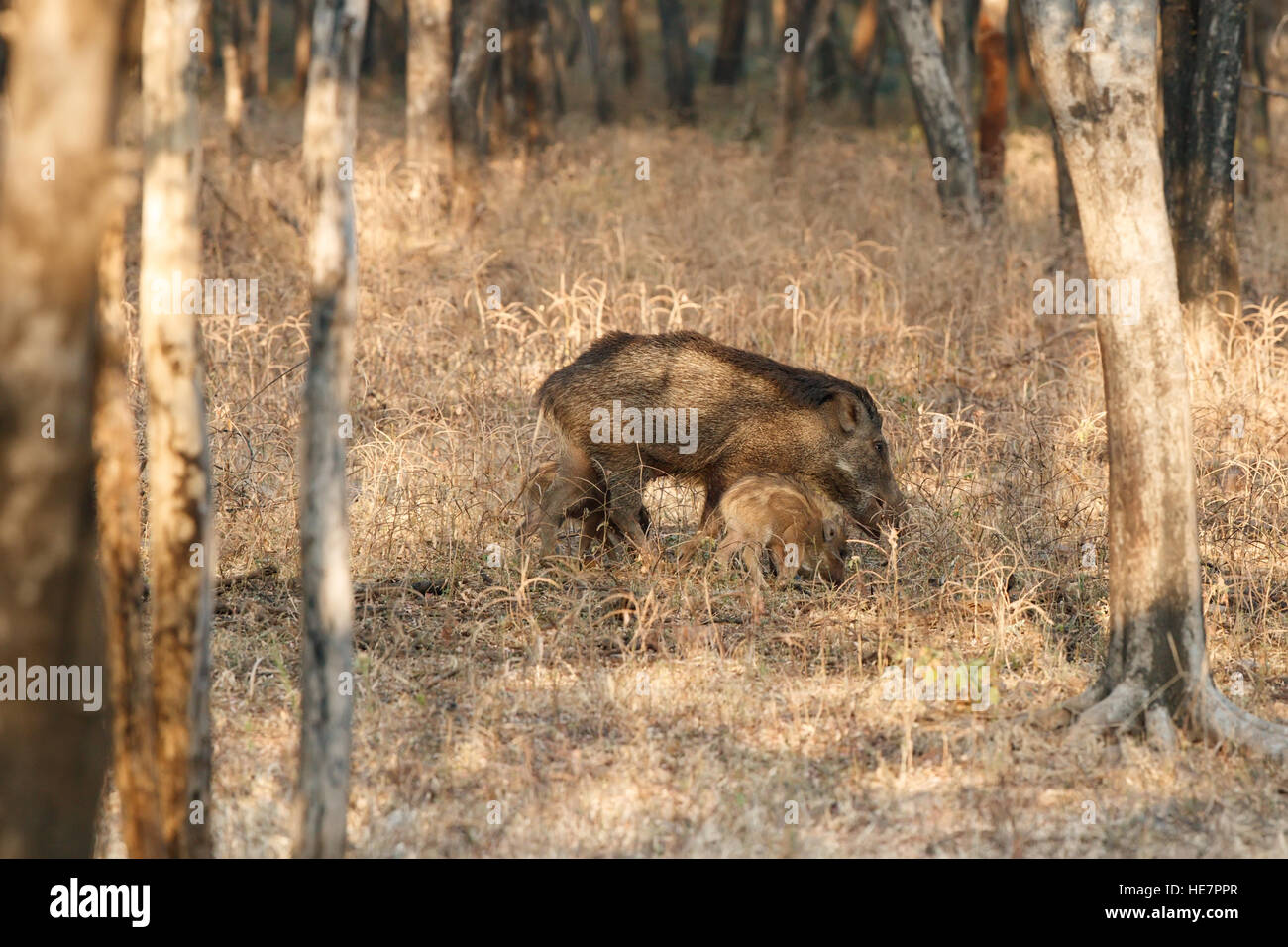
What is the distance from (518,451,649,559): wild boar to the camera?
6.29 metres

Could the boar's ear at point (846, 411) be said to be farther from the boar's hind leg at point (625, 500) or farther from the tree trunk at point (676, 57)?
the tree trunk at point (676, 57)

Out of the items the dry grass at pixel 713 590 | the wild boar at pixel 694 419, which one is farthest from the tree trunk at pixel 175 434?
the wild boar at pixel 694 419

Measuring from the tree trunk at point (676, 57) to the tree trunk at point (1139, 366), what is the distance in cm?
1954

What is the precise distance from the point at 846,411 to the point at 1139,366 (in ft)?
6.53

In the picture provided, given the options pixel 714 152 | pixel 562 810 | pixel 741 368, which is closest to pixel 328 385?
pixel 562 810

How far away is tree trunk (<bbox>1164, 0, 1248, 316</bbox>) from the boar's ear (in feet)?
11.7

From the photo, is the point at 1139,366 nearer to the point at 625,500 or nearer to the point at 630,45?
the point at 625,500

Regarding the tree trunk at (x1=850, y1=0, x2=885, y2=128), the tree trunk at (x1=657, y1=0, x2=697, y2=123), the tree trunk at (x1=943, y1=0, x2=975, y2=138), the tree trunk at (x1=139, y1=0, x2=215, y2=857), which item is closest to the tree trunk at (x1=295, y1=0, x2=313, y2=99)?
the tree trunk at (x1=657, y1=0, x2=697, y2=123)

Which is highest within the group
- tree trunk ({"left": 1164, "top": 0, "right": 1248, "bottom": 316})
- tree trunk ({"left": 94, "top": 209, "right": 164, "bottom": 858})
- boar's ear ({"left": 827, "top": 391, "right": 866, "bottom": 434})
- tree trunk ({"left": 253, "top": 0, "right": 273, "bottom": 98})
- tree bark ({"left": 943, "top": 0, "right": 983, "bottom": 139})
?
tree trunk ({"left": 253, "top": 0, "right": 273, "bottom": 98})

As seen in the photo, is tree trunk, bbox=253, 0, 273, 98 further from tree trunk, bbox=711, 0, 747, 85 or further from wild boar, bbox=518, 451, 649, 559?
wild boar, bbox=518, 451, 649, 559

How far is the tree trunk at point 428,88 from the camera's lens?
12.9m

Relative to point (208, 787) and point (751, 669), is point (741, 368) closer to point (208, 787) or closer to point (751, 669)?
point (751, 669)

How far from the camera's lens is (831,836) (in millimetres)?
4090

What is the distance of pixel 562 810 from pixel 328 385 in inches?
59.9
